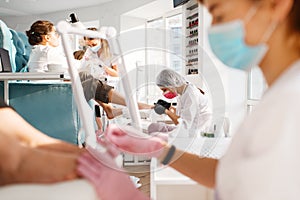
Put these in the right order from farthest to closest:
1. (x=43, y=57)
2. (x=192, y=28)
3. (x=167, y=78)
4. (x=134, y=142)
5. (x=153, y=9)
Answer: (x=153, y=9), (x=192, y=28), (x=43, y=57), (x=167, y=78), (x=134, y=142)

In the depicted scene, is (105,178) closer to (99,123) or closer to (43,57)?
(99,123)

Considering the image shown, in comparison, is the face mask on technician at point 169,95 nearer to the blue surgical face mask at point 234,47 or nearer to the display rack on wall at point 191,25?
the blue surgical face mask at point 234,47

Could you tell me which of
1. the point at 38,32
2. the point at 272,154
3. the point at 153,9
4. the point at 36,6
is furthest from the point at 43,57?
the point at 36,6

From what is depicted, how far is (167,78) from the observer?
4.61ft

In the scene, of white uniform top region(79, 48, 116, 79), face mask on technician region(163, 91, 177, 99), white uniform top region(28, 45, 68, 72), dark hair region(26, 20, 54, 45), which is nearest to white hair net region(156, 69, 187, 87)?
face mask on technician region(163, 91, 177, 99)

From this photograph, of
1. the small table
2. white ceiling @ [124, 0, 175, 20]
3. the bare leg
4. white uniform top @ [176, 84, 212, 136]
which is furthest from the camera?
white ceiling @ [124, 0, 175, 20]

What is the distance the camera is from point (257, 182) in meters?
0.47

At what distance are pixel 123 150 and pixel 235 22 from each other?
29 cm

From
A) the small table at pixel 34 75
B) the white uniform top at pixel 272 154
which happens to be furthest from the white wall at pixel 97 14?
the white uniform top at pixel 272 154

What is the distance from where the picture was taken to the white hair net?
135 centimetres

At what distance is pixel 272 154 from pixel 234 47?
17 centimetres

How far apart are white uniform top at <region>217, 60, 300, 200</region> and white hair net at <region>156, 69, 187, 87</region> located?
825mm

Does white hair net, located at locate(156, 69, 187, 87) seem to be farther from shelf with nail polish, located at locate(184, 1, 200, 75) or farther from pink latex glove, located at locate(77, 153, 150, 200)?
shelf with nail polish, located at locate(184, 1, 200, 75)

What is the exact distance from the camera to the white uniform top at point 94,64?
133cm
